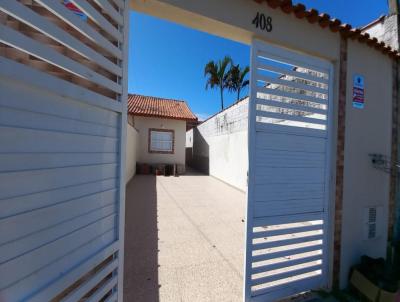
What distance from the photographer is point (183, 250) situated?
11.9ft

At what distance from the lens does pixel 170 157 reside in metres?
13.8

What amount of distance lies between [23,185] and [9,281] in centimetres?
49

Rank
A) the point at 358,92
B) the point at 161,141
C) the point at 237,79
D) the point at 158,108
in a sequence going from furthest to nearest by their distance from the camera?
the point at 237,79 < the point at 158,108 < the point at 161,141 < the point at 358,92

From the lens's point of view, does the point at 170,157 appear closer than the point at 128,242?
No

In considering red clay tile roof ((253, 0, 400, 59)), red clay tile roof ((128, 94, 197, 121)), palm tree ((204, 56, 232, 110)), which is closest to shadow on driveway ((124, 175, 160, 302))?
red clay tile roof ((253, 0, 400, 59))

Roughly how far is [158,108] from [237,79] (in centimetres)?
1076

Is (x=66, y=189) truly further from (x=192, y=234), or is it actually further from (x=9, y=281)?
(x=192, y=234)

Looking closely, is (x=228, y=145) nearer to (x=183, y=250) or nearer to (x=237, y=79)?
(x=183, y=250)

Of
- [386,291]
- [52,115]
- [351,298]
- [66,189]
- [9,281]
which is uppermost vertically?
[52,115]

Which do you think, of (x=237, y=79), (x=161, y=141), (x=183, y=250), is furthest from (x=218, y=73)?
(x=183, y=250)

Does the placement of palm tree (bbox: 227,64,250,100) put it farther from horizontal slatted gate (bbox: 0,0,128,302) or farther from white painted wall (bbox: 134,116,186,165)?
horizontal slatted gate (bbox: 0,0,128,302)

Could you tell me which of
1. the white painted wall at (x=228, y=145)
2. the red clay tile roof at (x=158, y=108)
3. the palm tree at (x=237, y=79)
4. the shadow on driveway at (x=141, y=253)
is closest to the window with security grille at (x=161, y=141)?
the red clay tile roof at (x=158, y=108)

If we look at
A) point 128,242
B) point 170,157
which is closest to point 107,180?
point 128,242

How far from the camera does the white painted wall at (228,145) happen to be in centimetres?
857
